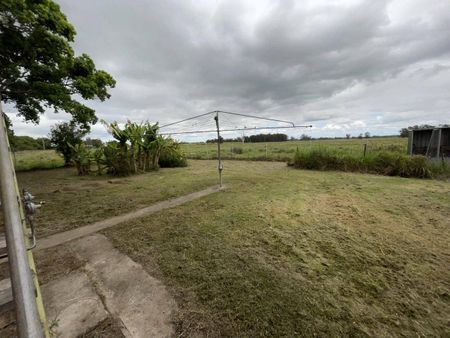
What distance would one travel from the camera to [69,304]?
158 cm

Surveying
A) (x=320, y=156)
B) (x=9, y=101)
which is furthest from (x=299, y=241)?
(x=9, y=101)

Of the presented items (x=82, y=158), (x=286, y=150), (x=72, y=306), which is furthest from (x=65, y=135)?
(x=286, y=150)

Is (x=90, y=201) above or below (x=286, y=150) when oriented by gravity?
below

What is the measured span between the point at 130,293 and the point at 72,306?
417mm

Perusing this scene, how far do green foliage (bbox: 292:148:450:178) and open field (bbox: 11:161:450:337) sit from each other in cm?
284

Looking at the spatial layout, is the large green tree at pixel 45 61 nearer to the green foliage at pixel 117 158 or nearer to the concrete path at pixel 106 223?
the green foliage at pixel 117 158

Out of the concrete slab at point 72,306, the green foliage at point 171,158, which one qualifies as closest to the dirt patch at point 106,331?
the concrete slab at point 72,306

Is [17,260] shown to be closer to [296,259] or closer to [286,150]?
[296,259]

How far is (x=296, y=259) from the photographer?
214 centimetres

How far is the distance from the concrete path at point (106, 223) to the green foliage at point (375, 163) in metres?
5.97

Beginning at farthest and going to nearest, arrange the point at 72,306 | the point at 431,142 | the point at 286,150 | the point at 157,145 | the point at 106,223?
the point at 286,150 → the point at 157,145 → the point at 431,142 → the point at 106,223 → the point at 72,306

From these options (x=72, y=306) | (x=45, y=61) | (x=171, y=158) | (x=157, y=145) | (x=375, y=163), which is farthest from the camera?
(x=171, y=158)

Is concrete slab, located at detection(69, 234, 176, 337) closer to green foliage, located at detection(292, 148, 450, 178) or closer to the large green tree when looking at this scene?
the large green tree

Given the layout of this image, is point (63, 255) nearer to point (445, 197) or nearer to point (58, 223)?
point (58, 223)
